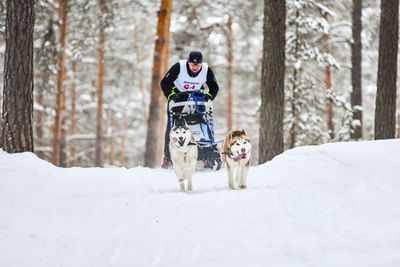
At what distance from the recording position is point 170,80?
5.78 m

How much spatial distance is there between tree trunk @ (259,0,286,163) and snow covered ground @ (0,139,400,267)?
167 cm

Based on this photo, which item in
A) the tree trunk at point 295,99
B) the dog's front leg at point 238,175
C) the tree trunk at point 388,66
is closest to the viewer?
the dog's front leg at point 238,175

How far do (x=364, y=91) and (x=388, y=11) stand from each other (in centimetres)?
1322

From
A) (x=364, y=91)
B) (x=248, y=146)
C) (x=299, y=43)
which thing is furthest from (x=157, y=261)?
(x=364, y=91)

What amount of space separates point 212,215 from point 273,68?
420cm

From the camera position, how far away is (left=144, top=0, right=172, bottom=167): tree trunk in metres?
11.5

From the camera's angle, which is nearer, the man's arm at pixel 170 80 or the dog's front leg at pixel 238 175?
the dog's front leg at pixel 238 175

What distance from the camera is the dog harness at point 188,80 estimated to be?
5.65m

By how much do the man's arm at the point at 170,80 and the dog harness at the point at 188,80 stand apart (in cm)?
7

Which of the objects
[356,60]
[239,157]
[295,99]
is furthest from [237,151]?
[356,60]

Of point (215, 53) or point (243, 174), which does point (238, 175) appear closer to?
point (243, 174)

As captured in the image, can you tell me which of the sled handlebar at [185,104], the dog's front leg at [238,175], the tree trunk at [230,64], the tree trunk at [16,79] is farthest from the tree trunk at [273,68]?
the tree trunk at [230,64]

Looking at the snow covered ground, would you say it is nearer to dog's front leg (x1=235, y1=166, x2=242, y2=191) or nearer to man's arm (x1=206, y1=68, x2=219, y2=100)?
dog's front leg (x1=235, y1=166, x2=242, y2=191)

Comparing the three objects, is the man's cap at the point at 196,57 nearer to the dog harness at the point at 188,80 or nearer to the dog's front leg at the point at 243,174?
the dog harness at the point at 188,80
